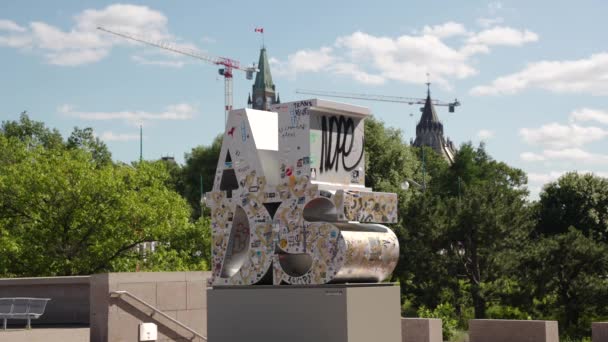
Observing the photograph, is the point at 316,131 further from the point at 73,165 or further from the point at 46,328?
the point at 73,165

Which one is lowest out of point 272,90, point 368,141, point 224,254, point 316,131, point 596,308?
point 596,308

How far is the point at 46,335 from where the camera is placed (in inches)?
790

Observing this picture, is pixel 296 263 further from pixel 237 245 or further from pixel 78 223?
pixel 78 223

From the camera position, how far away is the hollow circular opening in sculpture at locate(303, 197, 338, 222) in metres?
16.2

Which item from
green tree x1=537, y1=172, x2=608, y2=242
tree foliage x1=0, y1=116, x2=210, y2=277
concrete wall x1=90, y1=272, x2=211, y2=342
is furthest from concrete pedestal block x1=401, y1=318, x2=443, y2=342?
green tree x1=537, y1=172, x2=608, y2=242

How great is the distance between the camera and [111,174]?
3662cm

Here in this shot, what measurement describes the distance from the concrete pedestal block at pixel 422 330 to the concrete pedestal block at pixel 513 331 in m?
1.16

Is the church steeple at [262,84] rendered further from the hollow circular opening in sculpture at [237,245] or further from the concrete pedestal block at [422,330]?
the hollow circular opening in sculpture at [237,245]

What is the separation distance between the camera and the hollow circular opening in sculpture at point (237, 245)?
17328 millimetres

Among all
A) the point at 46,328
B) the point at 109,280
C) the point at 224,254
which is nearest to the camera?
the point at 224,254

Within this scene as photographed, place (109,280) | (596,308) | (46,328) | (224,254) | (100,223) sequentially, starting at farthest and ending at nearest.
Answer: (100,223) < (596,308) < (46,328) < (109,280) < (224,254)

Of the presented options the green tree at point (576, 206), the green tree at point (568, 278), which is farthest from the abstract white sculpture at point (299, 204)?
the green tree at point (576, 206)

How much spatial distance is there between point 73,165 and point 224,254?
20502mm

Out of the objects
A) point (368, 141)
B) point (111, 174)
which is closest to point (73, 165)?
point (111, 174)
